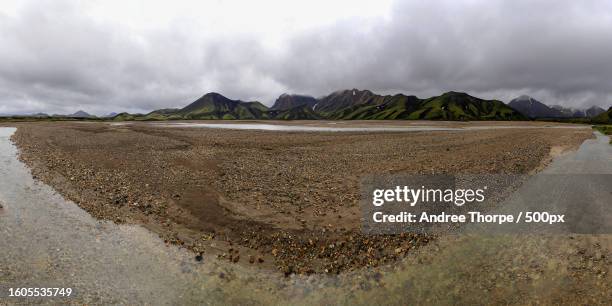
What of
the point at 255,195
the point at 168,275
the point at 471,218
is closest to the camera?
the point at 168,275

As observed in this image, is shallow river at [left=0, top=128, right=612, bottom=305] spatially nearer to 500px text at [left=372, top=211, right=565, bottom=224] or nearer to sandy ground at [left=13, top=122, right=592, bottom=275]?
sandy ground at [left=13, top=122, right=592, bottom=275]

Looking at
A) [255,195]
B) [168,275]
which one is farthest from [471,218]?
[168,275]

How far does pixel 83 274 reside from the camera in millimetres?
10883

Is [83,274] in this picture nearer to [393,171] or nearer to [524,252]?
[524,252]

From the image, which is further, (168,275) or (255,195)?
(255,195)

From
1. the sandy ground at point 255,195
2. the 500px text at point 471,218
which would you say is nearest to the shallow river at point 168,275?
the sandy ground at point 255,195

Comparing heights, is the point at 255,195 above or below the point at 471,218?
above

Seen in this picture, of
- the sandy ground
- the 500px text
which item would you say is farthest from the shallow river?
the 500px text

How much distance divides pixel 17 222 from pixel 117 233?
6.30m

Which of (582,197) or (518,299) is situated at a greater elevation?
(582,197)

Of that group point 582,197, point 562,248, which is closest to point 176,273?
point 562,248

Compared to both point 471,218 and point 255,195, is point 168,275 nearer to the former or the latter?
point 255,195

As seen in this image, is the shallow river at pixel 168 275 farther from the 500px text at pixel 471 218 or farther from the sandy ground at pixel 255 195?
the 500px text at pixel 471 218

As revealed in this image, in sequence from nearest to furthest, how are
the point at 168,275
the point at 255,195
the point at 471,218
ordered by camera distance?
1. the point at 168,275
2. the point at 471,218
3. the point at 255,195
